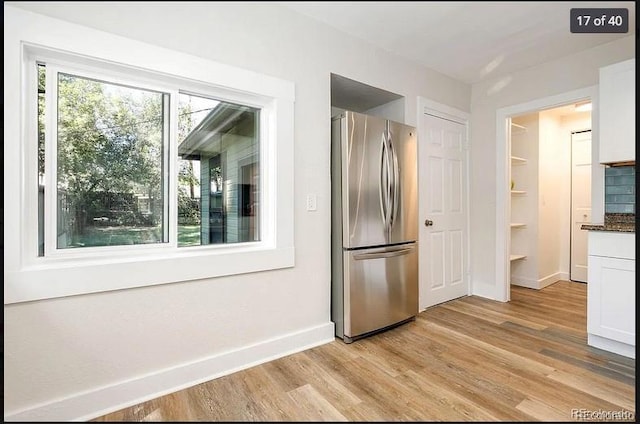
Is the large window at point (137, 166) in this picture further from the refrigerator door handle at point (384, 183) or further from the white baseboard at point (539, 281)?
the white baseboard at point (539, 281)

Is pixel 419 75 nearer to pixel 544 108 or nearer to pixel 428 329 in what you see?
pixel 544 108

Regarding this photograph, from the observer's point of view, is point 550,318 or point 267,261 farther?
point 550,318

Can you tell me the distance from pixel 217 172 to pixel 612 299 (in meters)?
2.69

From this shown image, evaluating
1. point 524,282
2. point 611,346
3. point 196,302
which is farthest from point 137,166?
point 524,282

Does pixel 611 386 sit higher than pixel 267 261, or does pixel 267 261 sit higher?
pixel 267 261

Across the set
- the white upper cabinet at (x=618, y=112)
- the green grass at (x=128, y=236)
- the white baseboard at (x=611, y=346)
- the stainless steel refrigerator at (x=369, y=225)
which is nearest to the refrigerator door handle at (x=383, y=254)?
the stainless steel refrigerator at (x=369, y=225)

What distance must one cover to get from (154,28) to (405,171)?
195 cm

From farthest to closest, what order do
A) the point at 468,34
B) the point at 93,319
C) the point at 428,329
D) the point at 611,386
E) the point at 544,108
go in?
1. the point at 544,108
2. the point at 428,329
3. the point at 468,34
4. the point at 611,386
5. the point at 93,319

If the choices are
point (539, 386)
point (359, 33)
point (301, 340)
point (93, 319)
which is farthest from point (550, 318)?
point (93, 319)

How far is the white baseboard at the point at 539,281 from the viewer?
369cm

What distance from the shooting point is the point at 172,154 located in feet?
5.80

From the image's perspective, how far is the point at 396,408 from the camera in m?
1.50

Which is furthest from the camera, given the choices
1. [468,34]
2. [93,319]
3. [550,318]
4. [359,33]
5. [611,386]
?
[550,318]

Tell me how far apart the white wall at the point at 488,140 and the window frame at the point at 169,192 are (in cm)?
229
